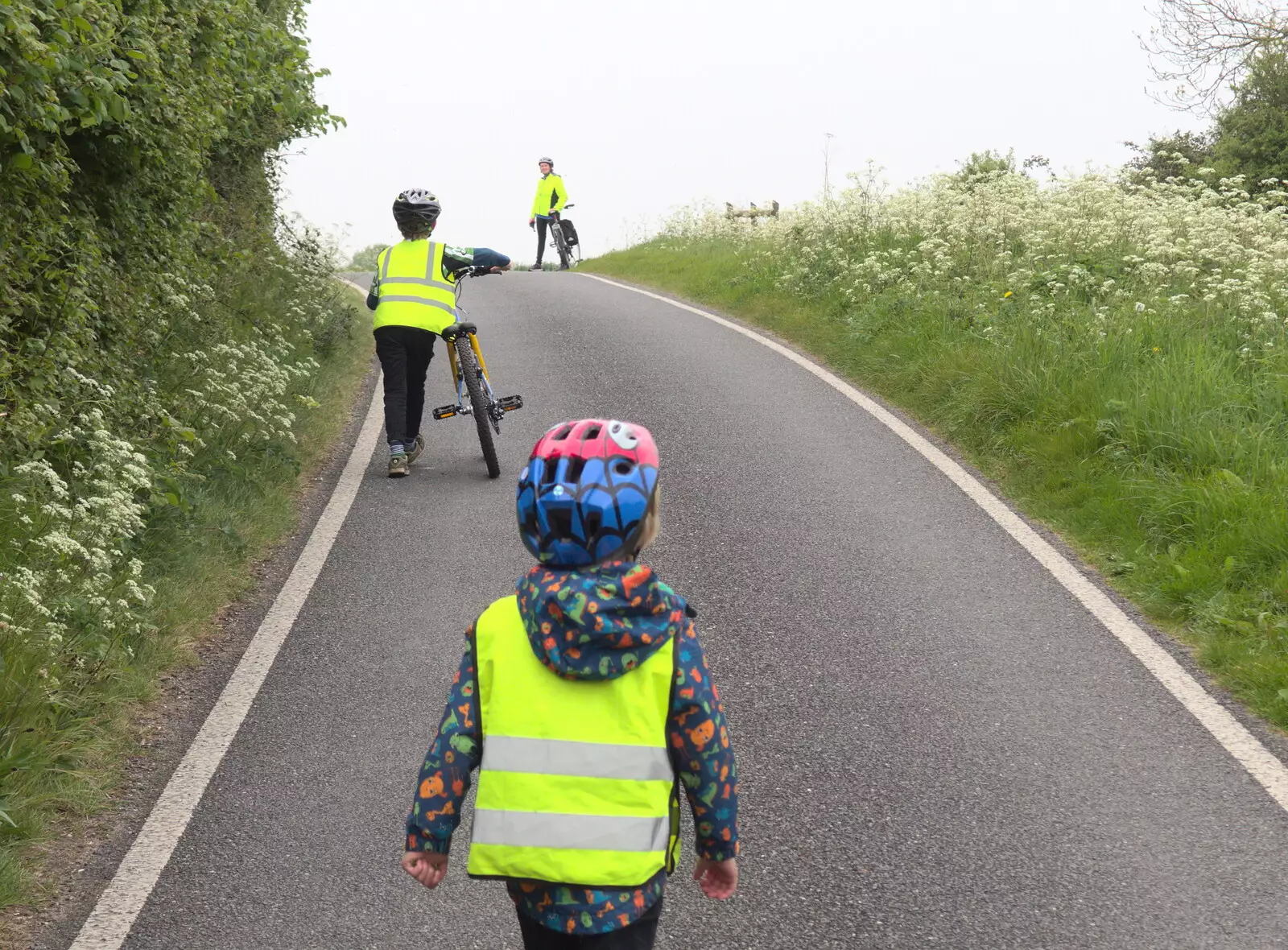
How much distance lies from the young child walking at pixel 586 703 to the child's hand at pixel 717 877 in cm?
20

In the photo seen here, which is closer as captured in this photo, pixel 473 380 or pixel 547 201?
pixel 473 380

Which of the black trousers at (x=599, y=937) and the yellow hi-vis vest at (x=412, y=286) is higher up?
the yellow hi-vis vest at (x=412, y=286)

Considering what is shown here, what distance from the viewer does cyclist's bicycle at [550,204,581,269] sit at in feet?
86.8

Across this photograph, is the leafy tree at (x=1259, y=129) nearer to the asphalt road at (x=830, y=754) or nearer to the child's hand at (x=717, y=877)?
the asphalt road at (x=830, y=754)

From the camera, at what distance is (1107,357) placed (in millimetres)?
9430

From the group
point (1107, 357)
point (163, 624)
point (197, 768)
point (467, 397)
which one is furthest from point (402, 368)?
point (1107, 357)

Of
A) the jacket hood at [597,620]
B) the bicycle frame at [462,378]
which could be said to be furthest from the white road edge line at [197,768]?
the jacket hood at [597,620]

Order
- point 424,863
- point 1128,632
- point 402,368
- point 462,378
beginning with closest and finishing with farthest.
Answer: point 424,863 → point 1128,632 → point 402,368 → point 462,378

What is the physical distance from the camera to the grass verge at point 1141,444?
20.3 ft

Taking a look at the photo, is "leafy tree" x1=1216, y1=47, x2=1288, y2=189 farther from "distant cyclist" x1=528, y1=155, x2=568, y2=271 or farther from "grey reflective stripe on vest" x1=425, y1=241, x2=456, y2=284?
"grey reflective stripe on vest" x1=425, y1=241, x2=456, y2=284

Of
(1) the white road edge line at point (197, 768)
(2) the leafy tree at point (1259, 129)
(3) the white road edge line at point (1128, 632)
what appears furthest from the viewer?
(2) the leafy tree at point (1259, 129)

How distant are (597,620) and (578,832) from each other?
0.41 metres

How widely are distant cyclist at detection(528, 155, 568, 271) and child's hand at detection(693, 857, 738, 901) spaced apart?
78.6 ft

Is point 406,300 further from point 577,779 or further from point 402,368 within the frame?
point 577,779
